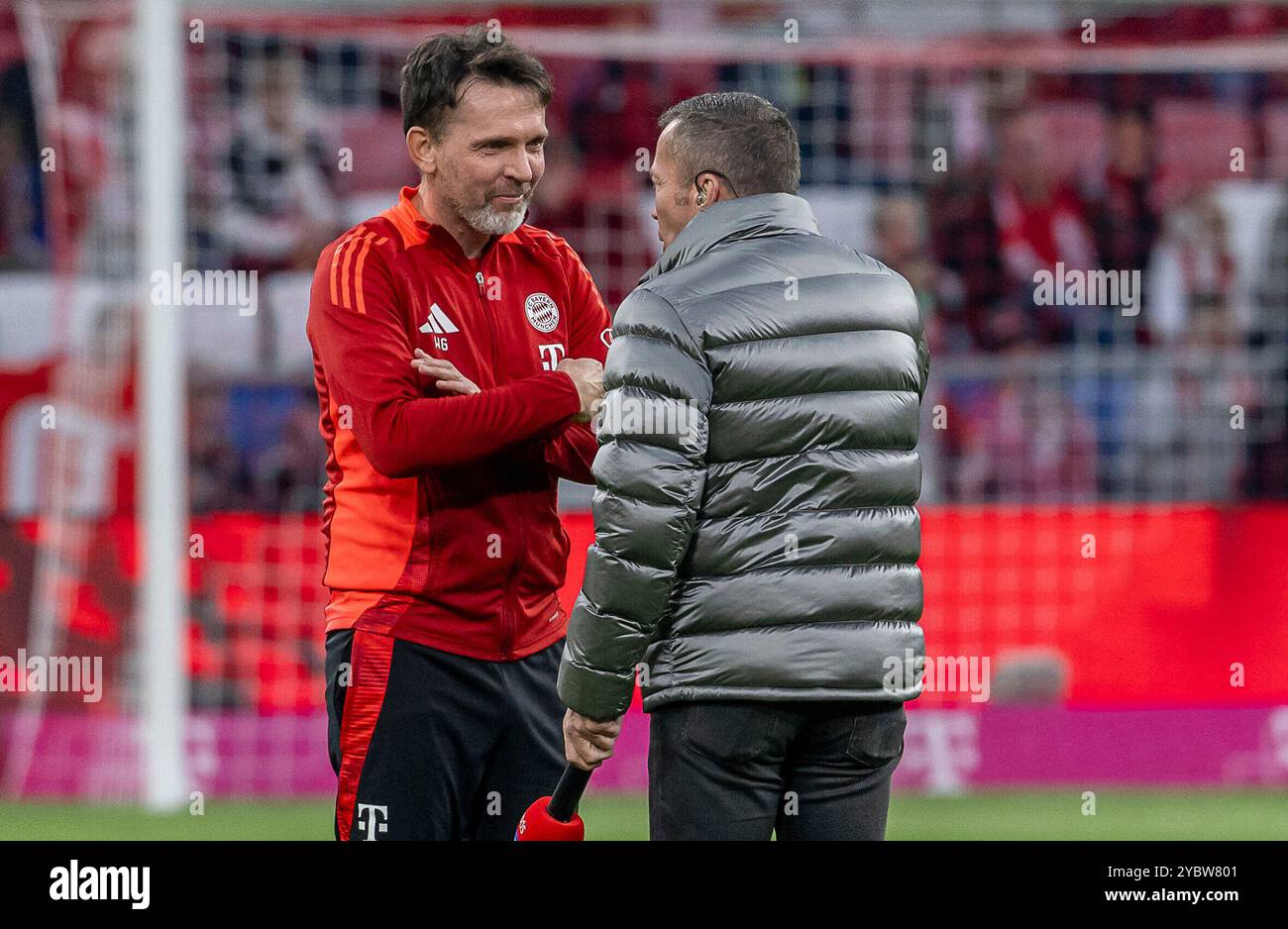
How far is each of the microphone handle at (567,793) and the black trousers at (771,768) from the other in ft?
0.44

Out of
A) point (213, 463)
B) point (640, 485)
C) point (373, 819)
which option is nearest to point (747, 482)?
point (640, 485)

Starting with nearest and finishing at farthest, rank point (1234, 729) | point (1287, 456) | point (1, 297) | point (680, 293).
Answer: point (680, 293) < point (1234, 729) < point (1287, 456) < point (1, 297)

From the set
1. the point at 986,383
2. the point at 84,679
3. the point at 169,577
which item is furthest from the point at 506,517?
the point at 986,383

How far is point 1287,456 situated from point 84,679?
19.0 feet

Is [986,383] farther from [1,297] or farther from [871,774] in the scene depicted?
[871,774]

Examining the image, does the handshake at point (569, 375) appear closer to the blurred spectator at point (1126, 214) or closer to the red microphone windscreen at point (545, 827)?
the red microphone windscreen at point (545, 827)

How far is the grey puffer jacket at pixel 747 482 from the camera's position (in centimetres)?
297

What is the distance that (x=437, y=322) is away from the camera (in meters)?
3.40

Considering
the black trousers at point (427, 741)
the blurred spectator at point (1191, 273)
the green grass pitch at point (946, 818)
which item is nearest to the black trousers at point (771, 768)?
the black trousers at point (427, 741)

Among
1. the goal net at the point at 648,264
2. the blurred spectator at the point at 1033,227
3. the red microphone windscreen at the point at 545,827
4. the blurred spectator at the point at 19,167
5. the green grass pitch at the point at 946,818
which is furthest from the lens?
the blurred spectator at the point at 19,167

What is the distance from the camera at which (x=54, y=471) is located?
7516mm

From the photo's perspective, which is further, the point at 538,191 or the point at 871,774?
the point at 538,191

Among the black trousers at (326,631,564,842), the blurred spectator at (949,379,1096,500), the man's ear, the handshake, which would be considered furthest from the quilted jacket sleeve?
the blurred spectator at (949,379,1096,500)

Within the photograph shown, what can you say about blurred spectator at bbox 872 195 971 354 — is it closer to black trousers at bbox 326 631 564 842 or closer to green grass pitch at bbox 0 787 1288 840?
green grass pitch at bbox 0 787 1288 840
